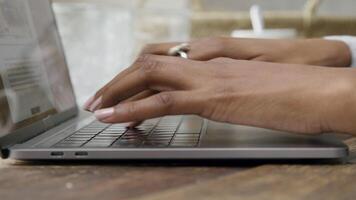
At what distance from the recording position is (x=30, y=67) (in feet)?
2.66

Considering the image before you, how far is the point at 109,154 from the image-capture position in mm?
555

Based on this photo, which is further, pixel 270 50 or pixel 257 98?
pixel 270 50

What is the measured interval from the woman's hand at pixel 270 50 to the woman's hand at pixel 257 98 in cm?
22

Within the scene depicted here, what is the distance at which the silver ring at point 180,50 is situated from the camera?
84 cm

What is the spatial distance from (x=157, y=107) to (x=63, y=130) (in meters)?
0.20

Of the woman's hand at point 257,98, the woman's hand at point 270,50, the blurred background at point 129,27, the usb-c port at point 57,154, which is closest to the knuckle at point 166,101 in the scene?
the woman's hand at point 257,98

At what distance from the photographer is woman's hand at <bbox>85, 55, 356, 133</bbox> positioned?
579mm

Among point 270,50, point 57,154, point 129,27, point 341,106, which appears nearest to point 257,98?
point 341,106

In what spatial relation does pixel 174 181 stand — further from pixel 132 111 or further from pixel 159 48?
pixel 159 48

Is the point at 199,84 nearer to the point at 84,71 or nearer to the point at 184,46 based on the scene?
the point at 184,46

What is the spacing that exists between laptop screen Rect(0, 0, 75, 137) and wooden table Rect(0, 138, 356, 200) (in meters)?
0.12

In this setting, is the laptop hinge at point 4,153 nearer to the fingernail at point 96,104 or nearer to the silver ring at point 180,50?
the fingernail at point 96,104

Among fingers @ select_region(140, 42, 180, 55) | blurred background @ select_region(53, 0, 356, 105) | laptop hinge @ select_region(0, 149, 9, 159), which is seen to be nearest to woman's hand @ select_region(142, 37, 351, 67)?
fingers @ select_region(140, 42, 180, 55)

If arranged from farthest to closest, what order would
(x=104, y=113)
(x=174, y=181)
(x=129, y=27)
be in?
1. (x=129, y=27)
2. (x=104, y=113)
3. (x=174, y=181)
